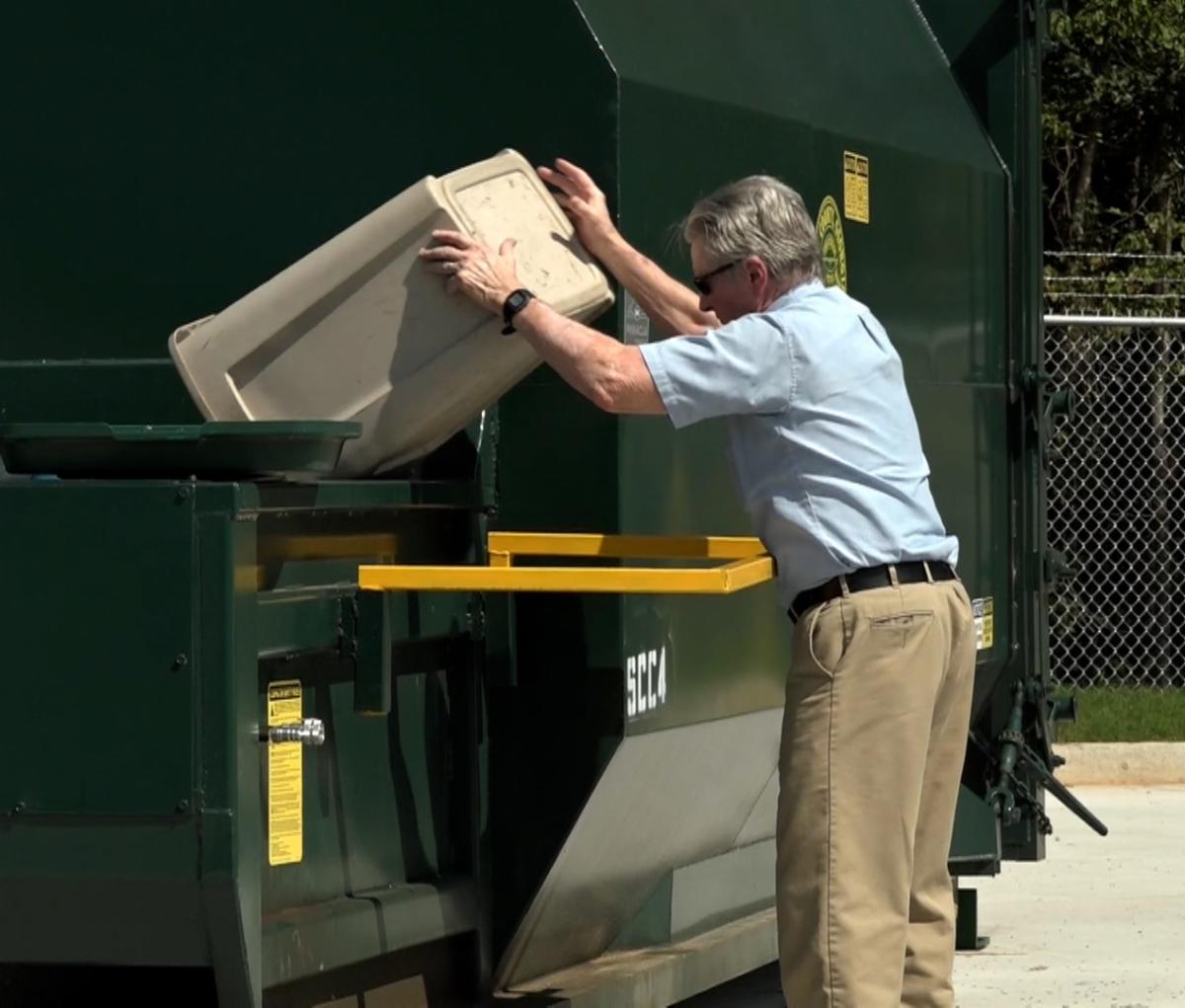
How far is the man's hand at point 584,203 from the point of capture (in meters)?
4.07

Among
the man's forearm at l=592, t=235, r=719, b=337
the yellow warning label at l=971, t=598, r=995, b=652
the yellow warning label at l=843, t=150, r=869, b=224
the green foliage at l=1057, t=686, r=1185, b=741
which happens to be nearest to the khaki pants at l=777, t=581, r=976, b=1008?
the man's forearm at l=592, t=235, r=719, b=337

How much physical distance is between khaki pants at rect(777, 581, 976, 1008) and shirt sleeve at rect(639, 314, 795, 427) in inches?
14.6

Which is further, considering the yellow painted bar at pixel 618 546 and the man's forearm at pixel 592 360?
the yellow painted bar at pixel 618 546

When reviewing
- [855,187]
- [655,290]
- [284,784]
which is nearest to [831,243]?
[855,187]

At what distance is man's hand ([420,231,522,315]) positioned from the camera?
3.82 m

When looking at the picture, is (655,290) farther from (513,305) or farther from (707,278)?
(513,305)

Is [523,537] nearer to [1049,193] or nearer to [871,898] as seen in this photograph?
[871,898]

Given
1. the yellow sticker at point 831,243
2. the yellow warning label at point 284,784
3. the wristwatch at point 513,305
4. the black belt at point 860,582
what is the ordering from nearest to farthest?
the yellow warning label at point 284,784, the wristwatch at point 513,305, the black belt at point 860,582, the yellow sticker at point 831,243

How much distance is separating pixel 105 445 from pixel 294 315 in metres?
0.56

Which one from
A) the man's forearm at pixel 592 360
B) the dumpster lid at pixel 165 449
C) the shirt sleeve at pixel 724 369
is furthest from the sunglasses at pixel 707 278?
the dumpster lid at pixel 165 449

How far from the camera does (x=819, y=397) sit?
398 centimetres

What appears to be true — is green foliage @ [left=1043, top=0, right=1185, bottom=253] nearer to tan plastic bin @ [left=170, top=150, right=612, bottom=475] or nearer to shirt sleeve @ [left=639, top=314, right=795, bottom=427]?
shirt sleeve @ [left=639, top=314, right=795, bottom=427]

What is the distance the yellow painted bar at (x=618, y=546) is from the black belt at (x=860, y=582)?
0.61 ft

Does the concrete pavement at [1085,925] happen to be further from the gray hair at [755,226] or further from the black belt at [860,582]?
the gray hair at [755,226]
